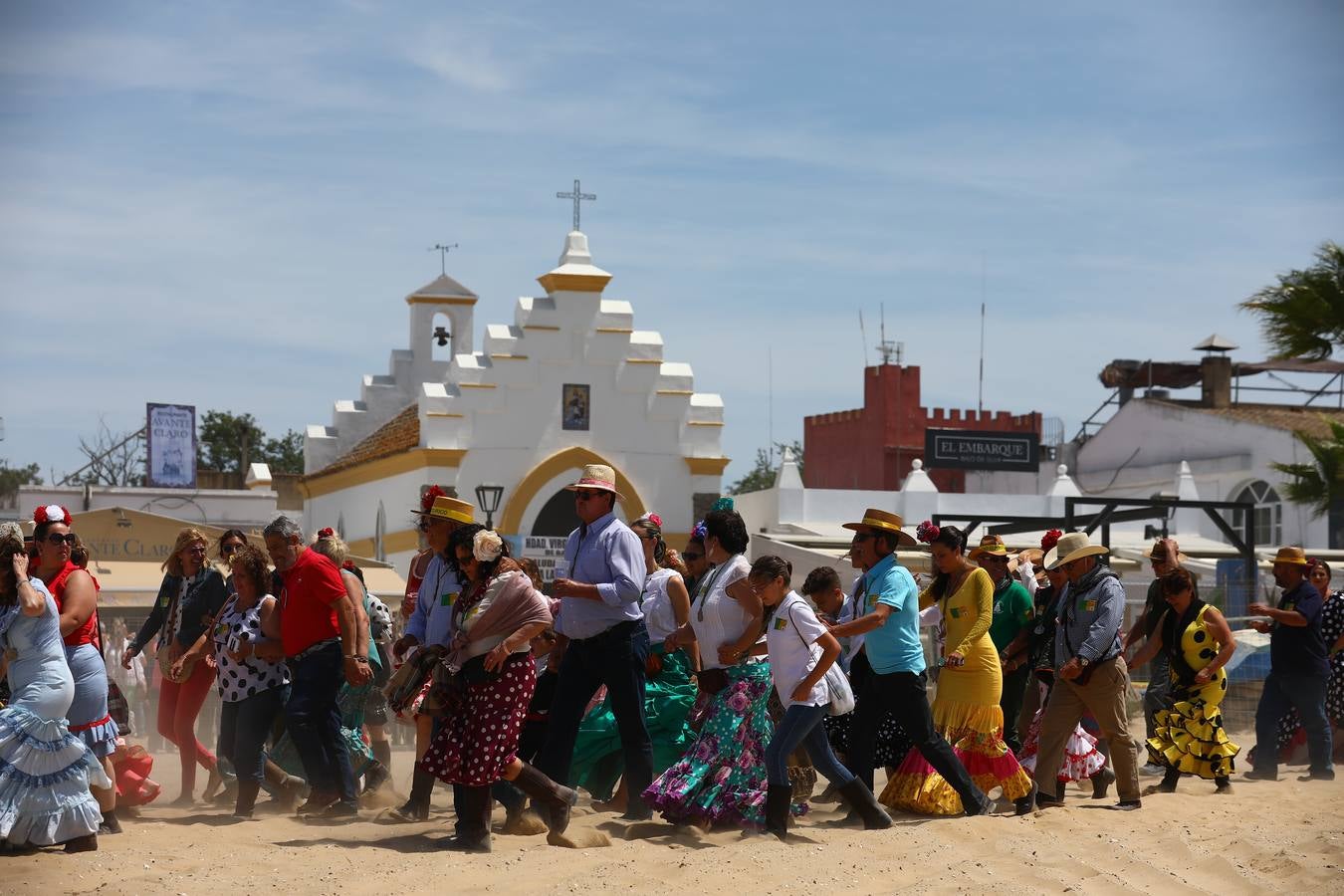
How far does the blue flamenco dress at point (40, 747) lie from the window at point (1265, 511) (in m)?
30.4

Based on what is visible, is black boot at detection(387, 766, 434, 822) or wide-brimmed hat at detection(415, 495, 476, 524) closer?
wide-brimmed hat at detection(415, 495, 476, 524)

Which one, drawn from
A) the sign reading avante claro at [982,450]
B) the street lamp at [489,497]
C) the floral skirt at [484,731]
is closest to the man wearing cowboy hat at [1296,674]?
the floral skirt at [484,731]

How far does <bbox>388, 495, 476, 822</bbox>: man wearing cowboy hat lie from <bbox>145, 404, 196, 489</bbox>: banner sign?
44973 millimetres

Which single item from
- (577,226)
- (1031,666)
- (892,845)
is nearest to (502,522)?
(577,226)

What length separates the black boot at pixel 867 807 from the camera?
8.48 metres

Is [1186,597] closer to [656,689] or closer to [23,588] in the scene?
[656,689]

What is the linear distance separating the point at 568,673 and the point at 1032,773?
9.72ft

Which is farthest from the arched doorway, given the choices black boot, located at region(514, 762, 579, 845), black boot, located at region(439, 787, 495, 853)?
black boot, located at region(439, 787, 495, 853)

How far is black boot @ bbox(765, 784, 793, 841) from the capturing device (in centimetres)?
821

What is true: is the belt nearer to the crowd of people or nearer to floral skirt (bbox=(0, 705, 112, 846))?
the crowd of people

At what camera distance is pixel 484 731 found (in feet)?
25.1

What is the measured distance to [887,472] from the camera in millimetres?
45406

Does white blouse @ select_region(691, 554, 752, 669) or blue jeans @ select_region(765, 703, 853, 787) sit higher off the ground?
white blouse @ select_region(691, 554, 752, 669)

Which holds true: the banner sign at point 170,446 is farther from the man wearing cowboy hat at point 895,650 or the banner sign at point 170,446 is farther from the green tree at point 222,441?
the man wearing cowboy hat at point 895,650
